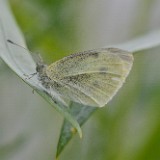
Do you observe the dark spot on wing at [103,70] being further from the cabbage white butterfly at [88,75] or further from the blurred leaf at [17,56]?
the blurred leaf at [17,56]

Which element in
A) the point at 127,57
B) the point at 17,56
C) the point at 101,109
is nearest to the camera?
the point at 17,56

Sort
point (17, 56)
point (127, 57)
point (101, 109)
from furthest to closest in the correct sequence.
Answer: point (101, 109) → point (127, 57) → point (17, 56)

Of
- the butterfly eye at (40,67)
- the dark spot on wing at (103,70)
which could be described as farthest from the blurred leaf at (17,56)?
the dark spot on wing at (103,70)

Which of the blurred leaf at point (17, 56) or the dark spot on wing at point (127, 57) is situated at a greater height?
the blurred leaf at point (17, 56)

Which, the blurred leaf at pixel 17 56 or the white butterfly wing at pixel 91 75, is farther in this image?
the white butterfly wing at pixel 91 75

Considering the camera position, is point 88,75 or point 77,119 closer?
point 77,119

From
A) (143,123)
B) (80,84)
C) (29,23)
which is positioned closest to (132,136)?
(143,123)

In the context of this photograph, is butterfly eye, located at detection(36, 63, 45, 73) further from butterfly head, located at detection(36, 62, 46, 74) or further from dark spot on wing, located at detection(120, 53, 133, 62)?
dark spot on wing, located at detection(120, 53, 133, 62)

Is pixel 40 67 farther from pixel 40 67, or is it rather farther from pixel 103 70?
pixel 103 70

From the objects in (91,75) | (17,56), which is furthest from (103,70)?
(17,56)
